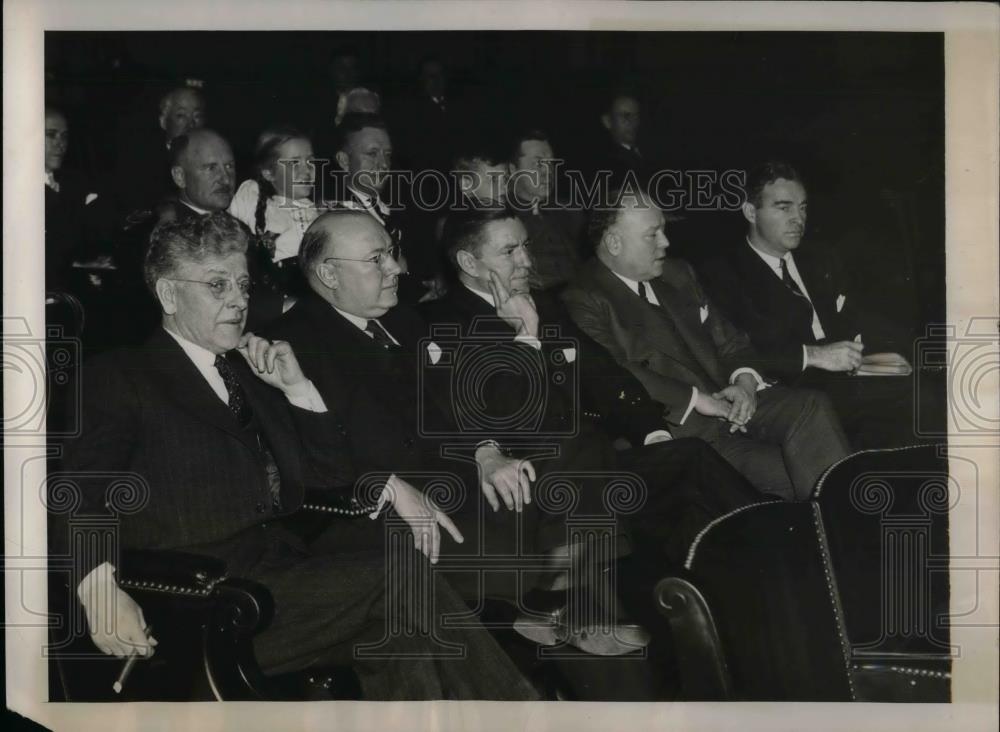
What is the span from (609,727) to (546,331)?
1402mm

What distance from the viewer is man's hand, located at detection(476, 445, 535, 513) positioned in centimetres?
368

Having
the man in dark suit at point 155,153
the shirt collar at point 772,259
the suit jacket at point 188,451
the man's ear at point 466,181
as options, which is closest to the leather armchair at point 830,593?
the shirt collar at point 772,259

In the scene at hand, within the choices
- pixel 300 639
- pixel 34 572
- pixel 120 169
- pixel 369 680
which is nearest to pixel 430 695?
Result: pixel 369 680

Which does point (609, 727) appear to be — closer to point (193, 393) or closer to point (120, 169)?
point (193, 393)

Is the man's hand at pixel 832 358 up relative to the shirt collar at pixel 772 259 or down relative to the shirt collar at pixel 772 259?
down

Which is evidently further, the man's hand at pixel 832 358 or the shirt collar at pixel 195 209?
the man's hand at pixel 832 358

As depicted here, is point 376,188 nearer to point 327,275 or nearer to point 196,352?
point 327,275

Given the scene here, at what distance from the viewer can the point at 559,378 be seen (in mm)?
3705

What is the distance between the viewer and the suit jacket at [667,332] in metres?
3.72

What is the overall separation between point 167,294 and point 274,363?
0.43 meters

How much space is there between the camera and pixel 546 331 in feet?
12.2

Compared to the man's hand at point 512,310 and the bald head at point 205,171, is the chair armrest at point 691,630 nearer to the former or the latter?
the man's hand at point 512,310

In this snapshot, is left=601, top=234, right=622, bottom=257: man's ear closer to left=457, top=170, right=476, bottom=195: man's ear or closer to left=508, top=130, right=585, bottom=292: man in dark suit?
left=508, top=130, right=585, bottom=292: man in dark suit

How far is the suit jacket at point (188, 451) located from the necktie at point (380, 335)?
296mm
